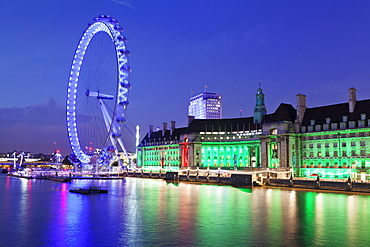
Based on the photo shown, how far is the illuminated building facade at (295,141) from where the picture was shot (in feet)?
281

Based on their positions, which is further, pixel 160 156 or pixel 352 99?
pixel 160 156

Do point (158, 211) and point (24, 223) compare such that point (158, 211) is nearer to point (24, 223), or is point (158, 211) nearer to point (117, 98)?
point (24, 223)

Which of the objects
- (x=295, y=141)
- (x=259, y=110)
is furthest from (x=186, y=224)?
(x=259, y=110)

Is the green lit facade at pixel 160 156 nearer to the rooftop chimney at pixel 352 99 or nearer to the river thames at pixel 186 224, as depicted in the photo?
the rooftop chimney at pixel 352 99

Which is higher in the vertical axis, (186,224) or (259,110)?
(259,110)

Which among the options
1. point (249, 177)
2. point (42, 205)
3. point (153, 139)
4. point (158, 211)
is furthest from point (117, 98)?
point (153, 139)

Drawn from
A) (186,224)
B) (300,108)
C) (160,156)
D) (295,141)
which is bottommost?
(186,224)

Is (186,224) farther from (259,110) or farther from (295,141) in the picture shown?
(259,110)

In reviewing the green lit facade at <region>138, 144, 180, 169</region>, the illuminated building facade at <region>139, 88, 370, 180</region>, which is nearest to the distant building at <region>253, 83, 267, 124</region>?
the illuminated building facade at <region>139, 88, 370, 180</region>

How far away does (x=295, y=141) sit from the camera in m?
98.2

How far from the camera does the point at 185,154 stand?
132m

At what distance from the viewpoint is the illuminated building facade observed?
85.8 m

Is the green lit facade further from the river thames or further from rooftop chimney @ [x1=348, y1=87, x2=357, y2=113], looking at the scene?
the river thames

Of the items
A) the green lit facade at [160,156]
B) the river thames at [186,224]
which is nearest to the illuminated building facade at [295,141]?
the green lit facade at [160,156]
